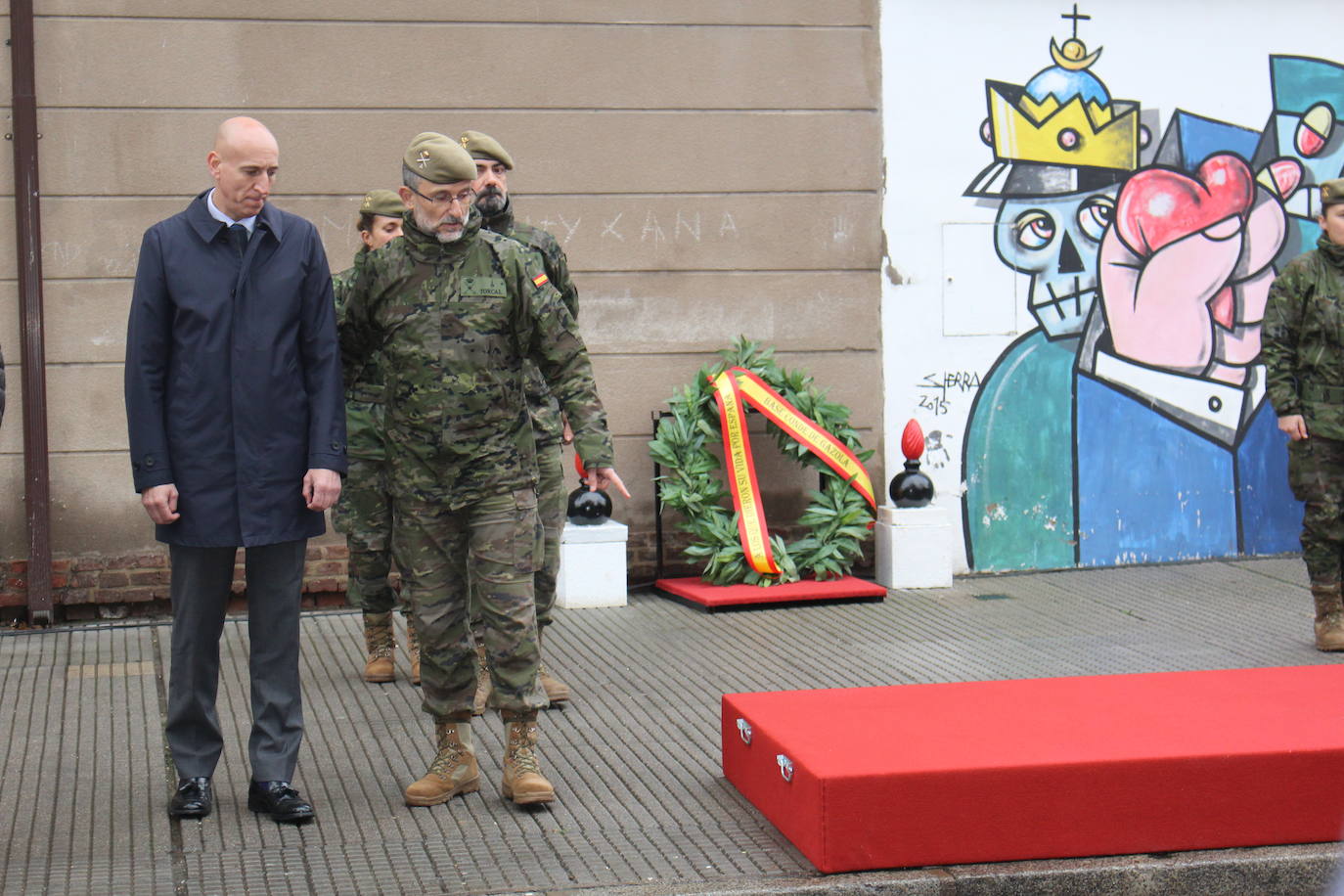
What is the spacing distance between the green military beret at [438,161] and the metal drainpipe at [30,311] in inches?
156

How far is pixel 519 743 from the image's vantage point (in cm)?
511

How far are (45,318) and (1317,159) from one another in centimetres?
722

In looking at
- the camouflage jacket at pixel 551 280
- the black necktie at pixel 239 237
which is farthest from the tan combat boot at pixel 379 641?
the black necktie at pixel 239 237

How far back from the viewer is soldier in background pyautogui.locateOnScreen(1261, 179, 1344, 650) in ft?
23.7

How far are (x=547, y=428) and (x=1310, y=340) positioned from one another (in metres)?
3.57

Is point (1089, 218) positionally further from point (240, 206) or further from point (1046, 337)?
point (240, 206)

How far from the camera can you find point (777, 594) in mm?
8531

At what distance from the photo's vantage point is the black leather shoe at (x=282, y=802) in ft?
16.1

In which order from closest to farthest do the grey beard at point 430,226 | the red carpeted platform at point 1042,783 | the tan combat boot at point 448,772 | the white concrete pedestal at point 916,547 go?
the red carpeted platform at point 1042,783, the grey beard at point 430,226, the tan combat boot at point 448,772, the white concrete pedestal at point 916,547

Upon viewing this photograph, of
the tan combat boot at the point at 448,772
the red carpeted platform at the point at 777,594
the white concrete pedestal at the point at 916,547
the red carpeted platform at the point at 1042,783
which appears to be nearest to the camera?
the red carpeted platform at the point at 1042,783

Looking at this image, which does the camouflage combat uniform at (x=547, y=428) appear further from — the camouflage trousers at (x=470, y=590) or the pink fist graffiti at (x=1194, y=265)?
the pink fist graffiti at (x=1194, y=265)

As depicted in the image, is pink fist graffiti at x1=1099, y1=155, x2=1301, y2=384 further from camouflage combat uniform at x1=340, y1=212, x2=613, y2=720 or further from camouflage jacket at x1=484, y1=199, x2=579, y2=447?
camouflage combat uniform at x1=340, y1=212, x2=613, y2=720

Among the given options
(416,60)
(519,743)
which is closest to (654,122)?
(416,60)

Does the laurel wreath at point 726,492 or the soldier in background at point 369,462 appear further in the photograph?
the laurel wreath at point 726,492
